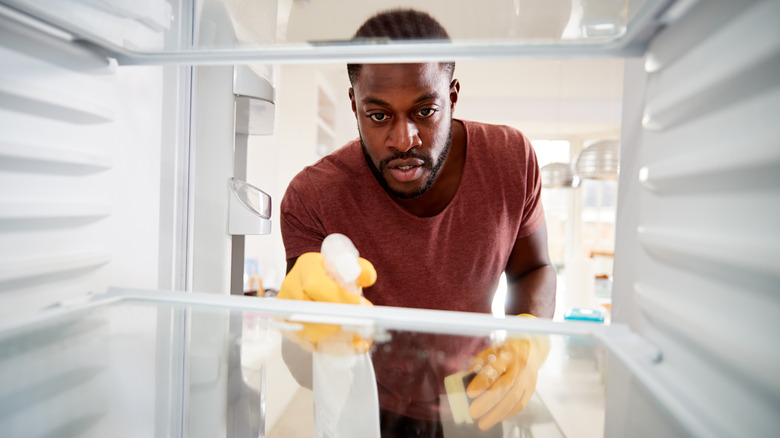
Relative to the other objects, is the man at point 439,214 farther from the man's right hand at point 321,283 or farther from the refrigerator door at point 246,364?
the refrigerator door at point 246,364

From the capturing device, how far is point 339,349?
0.61 meters

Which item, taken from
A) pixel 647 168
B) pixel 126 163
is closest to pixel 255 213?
pixel 126 163

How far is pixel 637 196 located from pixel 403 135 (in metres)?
0.74

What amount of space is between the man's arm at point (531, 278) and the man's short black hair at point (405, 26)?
1.11 m

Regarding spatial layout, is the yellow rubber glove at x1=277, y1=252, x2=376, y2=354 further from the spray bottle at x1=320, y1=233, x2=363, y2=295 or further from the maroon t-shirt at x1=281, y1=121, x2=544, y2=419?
the maroon t-shirt at x1=281, y1=121, x2=544, y2=419

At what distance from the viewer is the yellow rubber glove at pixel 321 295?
0.62m

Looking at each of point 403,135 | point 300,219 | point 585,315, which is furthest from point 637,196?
point 585,315

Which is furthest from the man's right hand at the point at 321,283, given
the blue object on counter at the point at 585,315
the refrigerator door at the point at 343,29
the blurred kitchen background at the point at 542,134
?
the blue object on counter at the point at 585,315

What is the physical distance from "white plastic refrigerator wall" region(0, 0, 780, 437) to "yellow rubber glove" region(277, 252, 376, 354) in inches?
5.3

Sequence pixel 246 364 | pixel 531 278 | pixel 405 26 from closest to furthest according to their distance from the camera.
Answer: pixel 405 26 < pixel 246 364 < pixel 531 278

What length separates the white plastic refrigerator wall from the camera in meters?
0.36

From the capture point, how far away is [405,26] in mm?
520

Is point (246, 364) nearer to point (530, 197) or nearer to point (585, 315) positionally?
point (530, 197)

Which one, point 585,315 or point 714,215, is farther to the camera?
point 585,315
